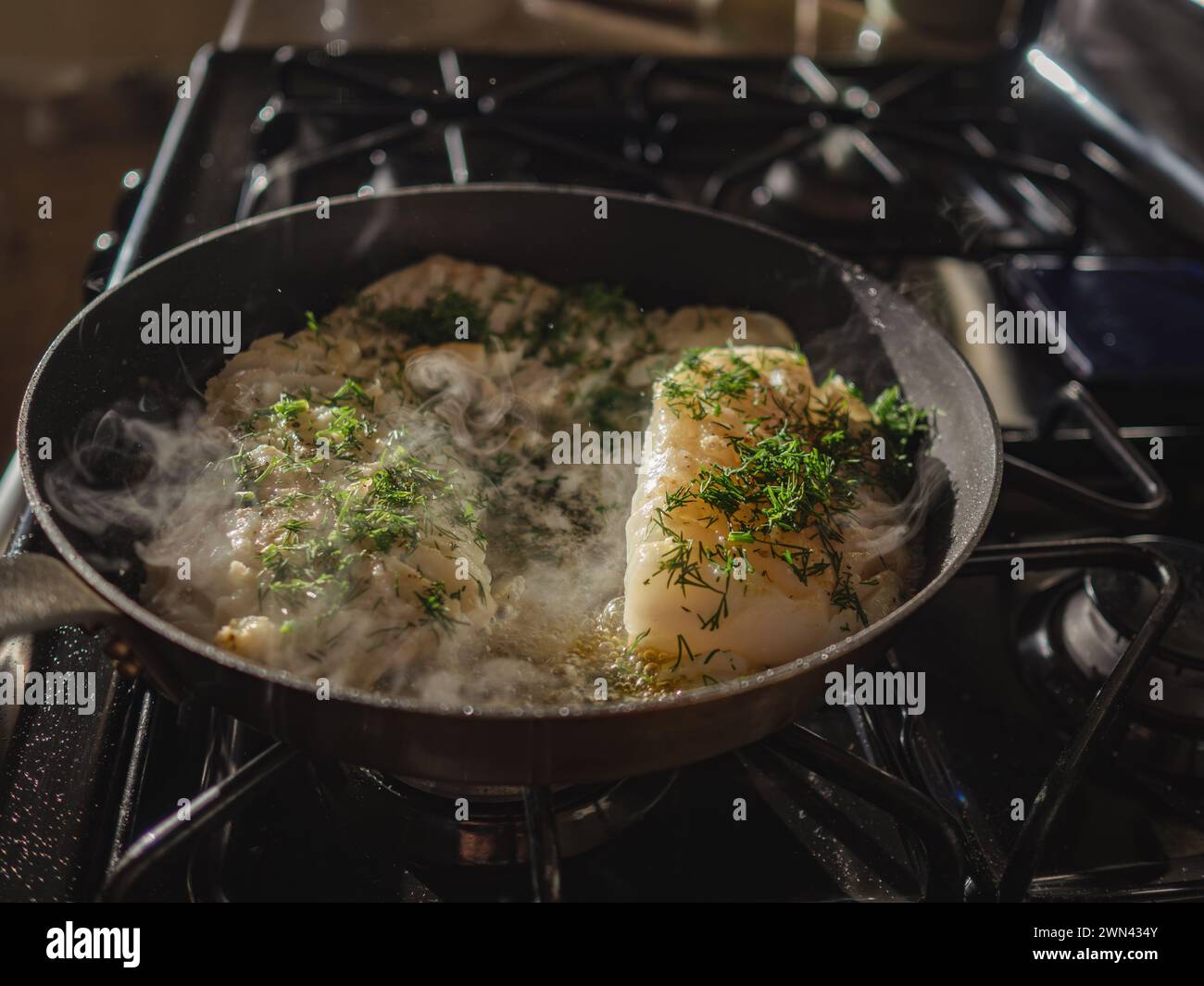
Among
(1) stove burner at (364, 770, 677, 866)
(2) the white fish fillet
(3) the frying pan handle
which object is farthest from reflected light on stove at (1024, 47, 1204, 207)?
(3) the frying pan handle

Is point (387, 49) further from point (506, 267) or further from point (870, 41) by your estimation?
point (870, 41)

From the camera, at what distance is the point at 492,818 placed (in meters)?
1.35

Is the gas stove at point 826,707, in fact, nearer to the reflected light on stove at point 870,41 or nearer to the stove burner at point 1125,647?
the stove burner at point 1125,647

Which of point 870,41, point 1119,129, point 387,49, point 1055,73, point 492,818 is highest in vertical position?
point 870,41

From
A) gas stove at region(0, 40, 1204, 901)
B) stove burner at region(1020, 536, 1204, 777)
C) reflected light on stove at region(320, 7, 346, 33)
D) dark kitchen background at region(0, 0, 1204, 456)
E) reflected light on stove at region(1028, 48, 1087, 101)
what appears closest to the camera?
gas stove at region(0, 40, 1204, 901)

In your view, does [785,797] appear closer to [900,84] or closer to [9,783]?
[9,783]

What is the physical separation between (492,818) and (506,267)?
1.13m

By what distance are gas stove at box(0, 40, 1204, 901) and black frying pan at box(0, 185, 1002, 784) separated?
0.29 feet

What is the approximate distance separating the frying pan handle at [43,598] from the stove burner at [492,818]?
1.59ft

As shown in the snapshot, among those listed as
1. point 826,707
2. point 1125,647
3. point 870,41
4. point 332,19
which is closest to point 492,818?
point 826,707

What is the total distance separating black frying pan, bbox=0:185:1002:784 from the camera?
1.03 m

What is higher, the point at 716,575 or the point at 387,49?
the point at 387,49

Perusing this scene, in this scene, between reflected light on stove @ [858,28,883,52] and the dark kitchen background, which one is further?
reflected light on stove @ [858,28,883,52]

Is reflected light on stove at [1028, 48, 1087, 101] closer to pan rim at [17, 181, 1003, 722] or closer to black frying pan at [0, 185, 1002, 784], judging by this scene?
black frying pan at [0, 185, 1002, 784]
